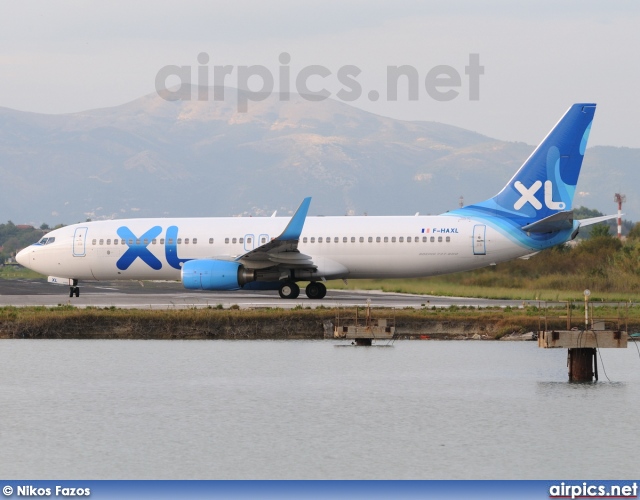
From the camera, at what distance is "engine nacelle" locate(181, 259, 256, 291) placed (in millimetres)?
48312

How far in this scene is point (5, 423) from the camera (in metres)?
26.1

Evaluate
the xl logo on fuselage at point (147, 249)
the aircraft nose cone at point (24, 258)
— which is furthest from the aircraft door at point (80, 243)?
the aircraft nose cone at point (24, 258)

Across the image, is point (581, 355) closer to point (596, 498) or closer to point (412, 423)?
point (412, 423)

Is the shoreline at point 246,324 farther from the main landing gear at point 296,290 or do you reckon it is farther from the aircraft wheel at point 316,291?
the aircraft wheel at point 316,291

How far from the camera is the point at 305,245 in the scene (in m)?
50.3

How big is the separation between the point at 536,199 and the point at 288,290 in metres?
11.0

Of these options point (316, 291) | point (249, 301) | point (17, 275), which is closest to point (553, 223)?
point (316, 291)

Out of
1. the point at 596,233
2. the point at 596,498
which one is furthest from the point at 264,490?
the point at 596,233

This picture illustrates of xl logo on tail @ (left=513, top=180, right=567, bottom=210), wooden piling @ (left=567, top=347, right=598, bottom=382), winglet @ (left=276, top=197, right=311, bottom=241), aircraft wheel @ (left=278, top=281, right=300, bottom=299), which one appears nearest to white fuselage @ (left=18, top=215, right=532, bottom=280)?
aircraft wheel @ (left=278, top=281, right=300, bottom=299)

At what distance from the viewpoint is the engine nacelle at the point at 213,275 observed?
48.3 meters

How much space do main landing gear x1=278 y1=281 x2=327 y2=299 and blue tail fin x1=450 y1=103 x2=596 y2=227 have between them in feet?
24.2

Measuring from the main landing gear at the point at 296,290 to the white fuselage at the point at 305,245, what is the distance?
86 centimetres

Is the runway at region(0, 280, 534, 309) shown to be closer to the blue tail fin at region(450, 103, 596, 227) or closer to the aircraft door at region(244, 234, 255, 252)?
the aircraft door at region(244, 234, 255, 252)

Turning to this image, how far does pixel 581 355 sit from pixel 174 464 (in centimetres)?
1325
